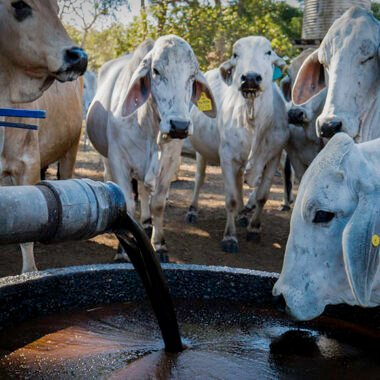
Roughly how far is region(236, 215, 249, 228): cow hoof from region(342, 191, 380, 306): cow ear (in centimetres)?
481

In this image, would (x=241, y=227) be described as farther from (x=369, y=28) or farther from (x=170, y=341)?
(x=170, y=341)

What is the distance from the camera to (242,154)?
5879 millimetres

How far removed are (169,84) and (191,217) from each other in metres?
2.63

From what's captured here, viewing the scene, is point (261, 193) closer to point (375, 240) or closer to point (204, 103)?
point (204, 103)

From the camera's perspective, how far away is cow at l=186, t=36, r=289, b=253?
216 inches

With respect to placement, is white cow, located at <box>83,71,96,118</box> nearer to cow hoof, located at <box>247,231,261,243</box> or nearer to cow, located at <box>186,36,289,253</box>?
cow, located at <box>186,36,289,253</box>

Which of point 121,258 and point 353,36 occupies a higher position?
point 353,36

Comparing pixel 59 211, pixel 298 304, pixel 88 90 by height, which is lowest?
pixel 298 304

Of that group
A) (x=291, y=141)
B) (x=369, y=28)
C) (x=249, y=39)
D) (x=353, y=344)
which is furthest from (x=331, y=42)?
(x=353, y=344)

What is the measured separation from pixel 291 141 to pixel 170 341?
152 inches

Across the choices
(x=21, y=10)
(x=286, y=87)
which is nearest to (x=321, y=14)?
(x=286, y=87)

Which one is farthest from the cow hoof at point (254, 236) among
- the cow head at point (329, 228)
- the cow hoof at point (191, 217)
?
the cow head at point (329, 228)

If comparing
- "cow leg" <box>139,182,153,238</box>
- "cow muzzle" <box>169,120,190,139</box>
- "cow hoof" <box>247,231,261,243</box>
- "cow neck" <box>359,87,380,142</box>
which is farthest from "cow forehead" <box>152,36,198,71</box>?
"cow hoof" <box>247,231,261,243</box>

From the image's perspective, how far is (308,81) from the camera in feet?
17.0
